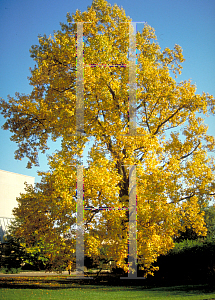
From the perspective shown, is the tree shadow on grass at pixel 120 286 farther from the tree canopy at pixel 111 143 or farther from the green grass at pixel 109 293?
the tree canopy at pixel 111 143

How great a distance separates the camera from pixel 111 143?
1048cm

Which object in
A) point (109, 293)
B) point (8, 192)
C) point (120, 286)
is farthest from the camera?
point (8, 192)

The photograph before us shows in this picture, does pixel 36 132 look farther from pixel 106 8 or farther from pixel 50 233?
pixel 106 8

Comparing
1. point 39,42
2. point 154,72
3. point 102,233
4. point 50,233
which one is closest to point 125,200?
point 102,233

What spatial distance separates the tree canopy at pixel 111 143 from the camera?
8688 millimetres

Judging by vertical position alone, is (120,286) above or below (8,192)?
below

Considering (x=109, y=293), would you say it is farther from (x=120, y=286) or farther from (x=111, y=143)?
(x=111, y=143)

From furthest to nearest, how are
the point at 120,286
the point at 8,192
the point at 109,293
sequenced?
the point at 8,192 → the point at 120,286 → the point at 109,293

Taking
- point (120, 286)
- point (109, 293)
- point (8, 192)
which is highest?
point (8, 192)

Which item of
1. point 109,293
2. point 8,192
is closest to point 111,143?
point 109,293

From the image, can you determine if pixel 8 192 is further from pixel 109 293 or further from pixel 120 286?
pixel 109 293

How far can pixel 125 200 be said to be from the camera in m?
9.30

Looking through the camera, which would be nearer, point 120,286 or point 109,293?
point 109,293

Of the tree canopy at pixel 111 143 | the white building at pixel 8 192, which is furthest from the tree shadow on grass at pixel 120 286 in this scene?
the white building at pixel 8 192
